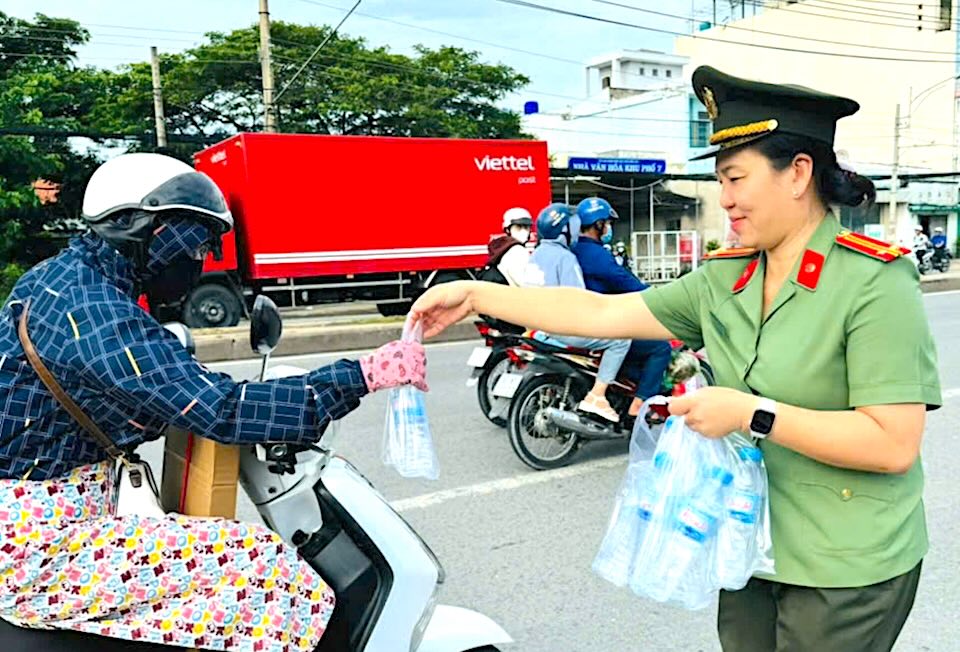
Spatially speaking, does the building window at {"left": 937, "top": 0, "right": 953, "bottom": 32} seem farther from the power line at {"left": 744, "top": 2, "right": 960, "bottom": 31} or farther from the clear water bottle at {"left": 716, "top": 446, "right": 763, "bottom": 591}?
the clear water bottle at {"left": 716, "top": 446, "right": 763, "bottom": 591}

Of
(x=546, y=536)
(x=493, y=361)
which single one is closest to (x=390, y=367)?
(x=546, y=536)

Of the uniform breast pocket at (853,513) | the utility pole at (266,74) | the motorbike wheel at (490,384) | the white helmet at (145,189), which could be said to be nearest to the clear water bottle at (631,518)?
the uniform breast pocket at (853,513)

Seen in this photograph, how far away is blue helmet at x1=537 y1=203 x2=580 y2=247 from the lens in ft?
16.6

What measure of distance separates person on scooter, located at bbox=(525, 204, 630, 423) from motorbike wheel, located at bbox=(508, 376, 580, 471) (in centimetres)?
20

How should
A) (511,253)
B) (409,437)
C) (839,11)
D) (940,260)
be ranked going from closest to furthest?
(409,437) → (511,253) → (940,260) → (839,11)

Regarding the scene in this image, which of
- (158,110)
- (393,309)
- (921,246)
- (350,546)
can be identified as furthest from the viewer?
(921,246)

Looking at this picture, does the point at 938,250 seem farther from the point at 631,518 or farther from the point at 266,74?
the point at 631,518

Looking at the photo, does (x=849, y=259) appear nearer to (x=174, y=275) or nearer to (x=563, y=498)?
(x=174, y=275)

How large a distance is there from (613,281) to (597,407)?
75 centimetres

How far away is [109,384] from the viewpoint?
5.18 ft

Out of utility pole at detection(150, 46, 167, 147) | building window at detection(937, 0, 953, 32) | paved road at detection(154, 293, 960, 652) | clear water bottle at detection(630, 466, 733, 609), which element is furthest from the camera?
building window at detection(937, 0, 953, 32)

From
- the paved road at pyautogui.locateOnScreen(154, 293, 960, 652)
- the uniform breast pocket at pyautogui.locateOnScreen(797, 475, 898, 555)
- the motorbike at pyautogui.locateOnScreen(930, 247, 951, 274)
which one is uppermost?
the uniform breast pocket at pyautogui.locateOnScreen(797, 475, 898, 555)

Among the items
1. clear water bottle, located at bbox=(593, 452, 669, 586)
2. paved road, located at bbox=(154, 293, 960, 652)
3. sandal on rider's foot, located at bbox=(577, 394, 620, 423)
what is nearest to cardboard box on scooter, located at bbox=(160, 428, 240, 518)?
clear water bottle, located at bbox=(593, 452, 669, 586)

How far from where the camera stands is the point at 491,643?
2111mm
